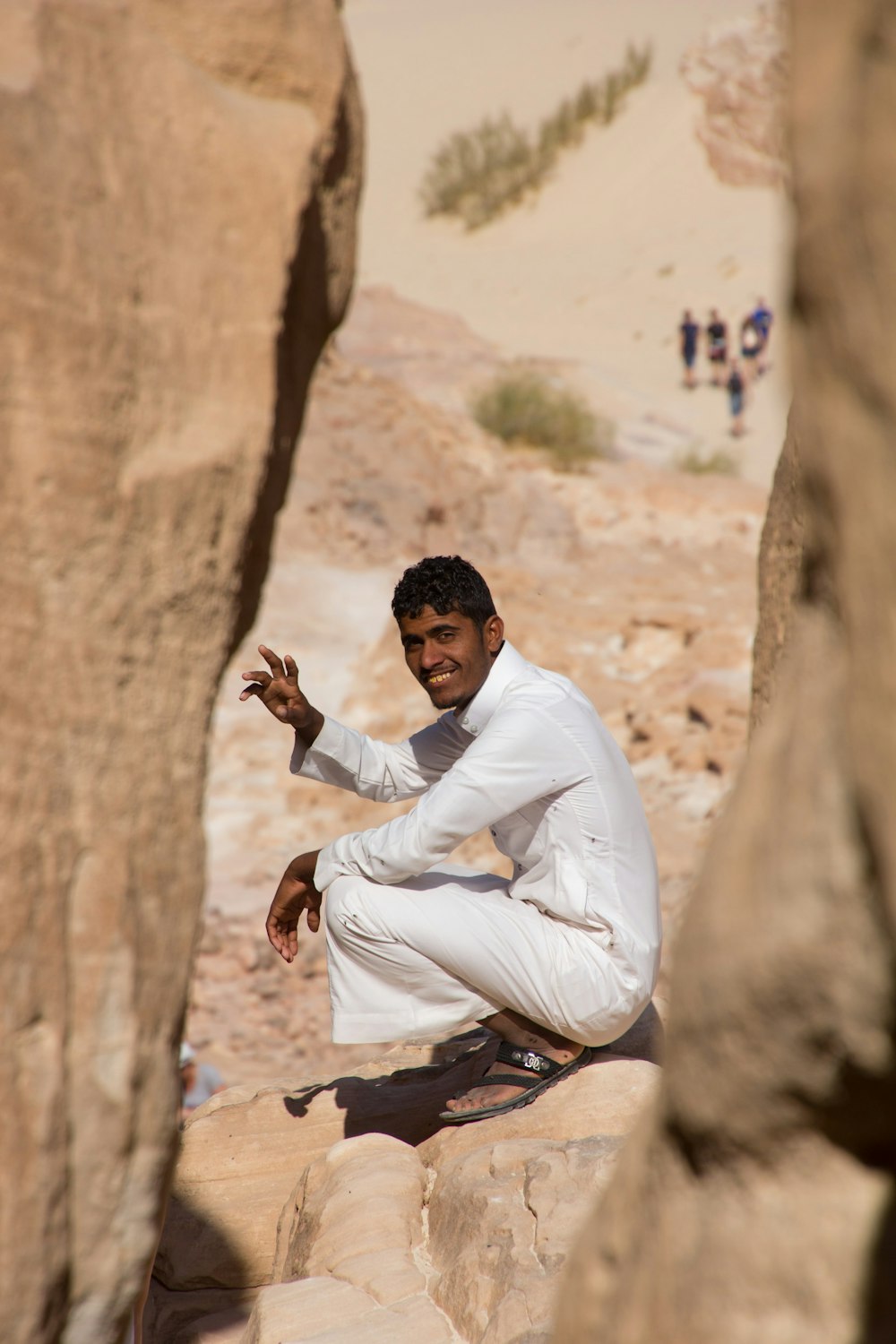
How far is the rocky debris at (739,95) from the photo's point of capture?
2270cm

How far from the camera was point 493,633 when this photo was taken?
3137 mm

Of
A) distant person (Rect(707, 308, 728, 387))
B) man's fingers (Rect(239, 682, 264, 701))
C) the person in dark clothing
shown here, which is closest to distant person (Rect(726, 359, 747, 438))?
the person in dark clothing

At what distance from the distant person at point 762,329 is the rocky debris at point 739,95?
6588mm

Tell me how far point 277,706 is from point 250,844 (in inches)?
159

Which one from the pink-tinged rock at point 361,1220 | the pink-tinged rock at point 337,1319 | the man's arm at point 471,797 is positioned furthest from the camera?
the man's arm at point 471,797

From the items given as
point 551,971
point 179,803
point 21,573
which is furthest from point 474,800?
point 21,573

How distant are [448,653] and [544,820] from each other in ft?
1.52

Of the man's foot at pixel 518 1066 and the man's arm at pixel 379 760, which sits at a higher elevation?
the man's arm at pixel 379 760

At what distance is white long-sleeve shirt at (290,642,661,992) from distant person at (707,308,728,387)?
14.1 metres

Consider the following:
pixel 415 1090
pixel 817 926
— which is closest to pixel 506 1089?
pixel 415 1090

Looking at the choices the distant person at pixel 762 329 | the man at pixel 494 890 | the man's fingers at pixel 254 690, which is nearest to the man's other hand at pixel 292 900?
the man at pixel 494 890

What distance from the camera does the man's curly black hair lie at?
3059 millimetres

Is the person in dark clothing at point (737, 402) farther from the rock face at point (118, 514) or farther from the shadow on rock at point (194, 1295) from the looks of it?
the rock face at point (118, 514)

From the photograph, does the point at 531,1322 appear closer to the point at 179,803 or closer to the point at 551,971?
the point at 551,971
